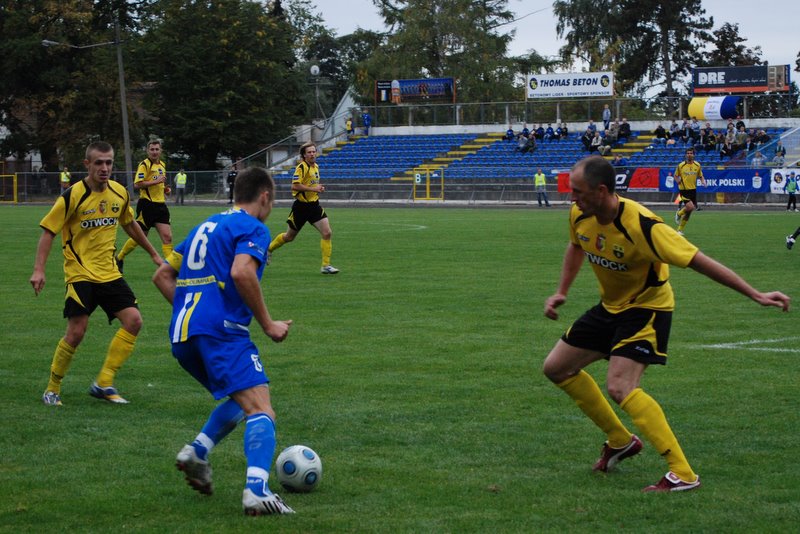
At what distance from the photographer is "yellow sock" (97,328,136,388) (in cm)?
854

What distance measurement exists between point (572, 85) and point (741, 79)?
910cm

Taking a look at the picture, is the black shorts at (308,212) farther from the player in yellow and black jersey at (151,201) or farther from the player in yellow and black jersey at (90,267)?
the player in yellow and black jersey at (90,267)

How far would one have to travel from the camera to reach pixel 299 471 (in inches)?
233

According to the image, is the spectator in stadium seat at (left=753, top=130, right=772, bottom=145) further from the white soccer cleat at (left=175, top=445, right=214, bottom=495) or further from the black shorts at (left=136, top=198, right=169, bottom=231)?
the white soccer cleat at (left=175, top=445, right=214, bottom=495)

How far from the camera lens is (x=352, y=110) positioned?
6531cm

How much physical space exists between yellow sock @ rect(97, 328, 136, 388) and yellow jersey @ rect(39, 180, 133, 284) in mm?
473

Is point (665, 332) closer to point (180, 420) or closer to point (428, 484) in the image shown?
point (428, 484)

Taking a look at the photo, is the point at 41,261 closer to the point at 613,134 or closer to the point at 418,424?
the point at 418,424

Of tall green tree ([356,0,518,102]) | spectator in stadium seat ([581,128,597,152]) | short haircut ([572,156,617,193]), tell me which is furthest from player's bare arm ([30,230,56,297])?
tall green tree ([356,0,518,102])

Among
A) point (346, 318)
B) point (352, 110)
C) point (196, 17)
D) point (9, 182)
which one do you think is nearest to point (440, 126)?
point (352, 110)

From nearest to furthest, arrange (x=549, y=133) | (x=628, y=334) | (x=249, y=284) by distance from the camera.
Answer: (x=249, y=284)
(x=628, y=334)
(x=549, y=133)

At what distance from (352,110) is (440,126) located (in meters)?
6.25

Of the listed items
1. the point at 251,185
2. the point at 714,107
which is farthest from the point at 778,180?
the point at 251,185

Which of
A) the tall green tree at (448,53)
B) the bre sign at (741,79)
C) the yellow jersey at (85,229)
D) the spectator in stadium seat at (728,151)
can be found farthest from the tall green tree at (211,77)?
the yellow jersey at (85,229)
